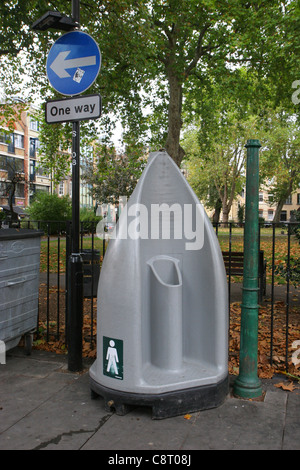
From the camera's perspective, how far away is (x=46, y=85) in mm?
15367

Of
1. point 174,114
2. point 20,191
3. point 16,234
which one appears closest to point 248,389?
point 16,234

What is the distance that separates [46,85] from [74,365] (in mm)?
14056

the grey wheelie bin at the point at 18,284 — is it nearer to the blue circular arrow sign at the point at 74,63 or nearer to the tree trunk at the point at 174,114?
the blue circular arrow sign at the point at 74,63

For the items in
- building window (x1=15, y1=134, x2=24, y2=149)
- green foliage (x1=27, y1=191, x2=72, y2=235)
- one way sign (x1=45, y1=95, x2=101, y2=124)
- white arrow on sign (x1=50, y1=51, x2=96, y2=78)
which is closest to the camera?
one way sign (x1=45, y1=95, x2=101, y2=124)

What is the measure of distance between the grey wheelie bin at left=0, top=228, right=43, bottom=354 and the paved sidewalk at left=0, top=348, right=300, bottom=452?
1.91ft

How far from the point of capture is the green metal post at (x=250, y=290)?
10.6 ft

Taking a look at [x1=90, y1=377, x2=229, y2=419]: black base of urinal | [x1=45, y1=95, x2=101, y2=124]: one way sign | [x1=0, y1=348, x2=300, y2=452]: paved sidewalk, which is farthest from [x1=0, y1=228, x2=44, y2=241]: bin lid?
[x1=90, y1=377, x2=229, y2=419]: black base of urinal

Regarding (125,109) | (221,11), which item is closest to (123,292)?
(221,11)

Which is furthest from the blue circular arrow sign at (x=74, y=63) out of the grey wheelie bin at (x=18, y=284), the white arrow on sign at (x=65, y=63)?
the grey wheelie bin at (x=18, y=284)

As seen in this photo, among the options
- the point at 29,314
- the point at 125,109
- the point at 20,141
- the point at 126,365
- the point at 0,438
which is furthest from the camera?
the point at 20,141

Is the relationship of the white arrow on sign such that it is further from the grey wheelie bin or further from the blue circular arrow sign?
the grey wheelie bin

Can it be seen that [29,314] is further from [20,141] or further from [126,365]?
[20,141]

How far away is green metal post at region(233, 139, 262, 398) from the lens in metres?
3.22

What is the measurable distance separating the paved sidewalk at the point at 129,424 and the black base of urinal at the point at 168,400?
0.05 meters
